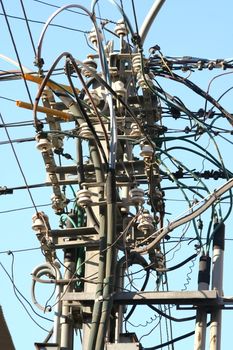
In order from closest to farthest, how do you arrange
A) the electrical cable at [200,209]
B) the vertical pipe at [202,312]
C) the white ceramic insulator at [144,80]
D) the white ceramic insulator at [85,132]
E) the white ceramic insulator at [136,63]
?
the vertical pipe at [202,312], the electrical cable at [200,209], the white ceramic insulator at [85,132], the white ceramic insulator at [144,80], the white ceramic insulator at [136,63]

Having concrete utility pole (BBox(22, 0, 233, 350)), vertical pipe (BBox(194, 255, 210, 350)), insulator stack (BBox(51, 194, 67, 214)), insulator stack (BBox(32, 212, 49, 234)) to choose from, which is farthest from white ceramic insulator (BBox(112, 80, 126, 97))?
vertical pipe (BBox(194, 255, 210, 350))

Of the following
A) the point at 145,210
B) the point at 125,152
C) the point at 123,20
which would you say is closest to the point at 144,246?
the point at 145,210

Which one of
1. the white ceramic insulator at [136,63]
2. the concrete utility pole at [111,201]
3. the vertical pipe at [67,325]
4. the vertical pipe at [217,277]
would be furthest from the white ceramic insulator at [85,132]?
the vertical pipe at [217,277]

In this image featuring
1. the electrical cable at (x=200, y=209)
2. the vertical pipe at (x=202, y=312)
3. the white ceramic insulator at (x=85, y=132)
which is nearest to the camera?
the vertical pipe at (x=202, y=312)

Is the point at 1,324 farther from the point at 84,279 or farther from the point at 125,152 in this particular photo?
the point at 125,152

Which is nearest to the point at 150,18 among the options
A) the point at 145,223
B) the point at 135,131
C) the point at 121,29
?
the point at 121,29

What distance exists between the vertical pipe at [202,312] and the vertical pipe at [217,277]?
0.22 feet

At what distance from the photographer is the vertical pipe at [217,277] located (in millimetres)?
11984

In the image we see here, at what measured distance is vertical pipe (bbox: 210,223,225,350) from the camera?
12.0 m

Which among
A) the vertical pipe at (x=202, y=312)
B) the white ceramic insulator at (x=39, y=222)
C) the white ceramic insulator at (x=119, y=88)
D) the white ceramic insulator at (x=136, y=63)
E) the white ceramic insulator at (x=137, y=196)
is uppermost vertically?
the white ceramic insulator at (x=136, y=63)

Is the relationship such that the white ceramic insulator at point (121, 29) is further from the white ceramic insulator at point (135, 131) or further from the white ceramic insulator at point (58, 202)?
the white ceramic insulator at point (58, 202)

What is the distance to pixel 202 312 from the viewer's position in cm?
1225

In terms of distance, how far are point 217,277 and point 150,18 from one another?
3349 mm

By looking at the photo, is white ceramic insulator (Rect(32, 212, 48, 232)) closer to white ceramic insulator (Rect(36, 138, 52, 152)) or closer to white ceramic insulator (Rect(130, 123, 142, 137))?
white ceramic insulator (Rect(36, 138, 52, 152))
